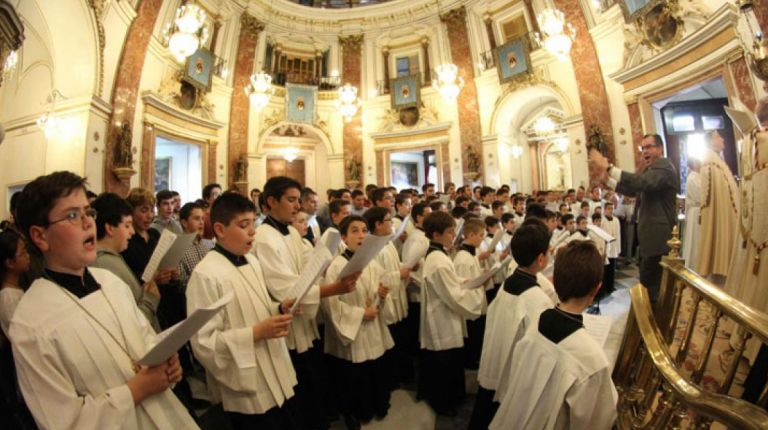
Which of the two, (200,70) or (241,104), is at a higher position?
(200,70)

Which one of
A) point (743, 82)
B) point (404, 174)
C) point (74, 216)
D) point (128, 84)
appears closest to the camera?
point (74, 216)

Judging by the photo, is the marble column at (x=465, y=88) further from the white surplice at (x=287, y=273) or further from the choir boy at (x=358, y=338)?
the white surplice at (x=287, y=273)

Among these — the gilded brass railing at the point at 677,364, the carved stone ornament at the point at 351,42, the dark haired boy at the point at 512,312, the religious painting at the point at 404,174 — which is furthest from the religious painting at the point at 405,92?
the dark haired boy at the point at 512,312

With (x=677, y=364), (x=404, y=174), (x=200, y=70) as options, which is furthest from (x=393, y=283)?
(x=404, y=174)

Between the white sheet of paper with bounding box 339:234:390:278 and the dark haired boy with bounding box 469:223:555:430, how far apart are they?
84 cm

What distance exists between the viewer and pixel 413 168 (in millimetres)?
20734

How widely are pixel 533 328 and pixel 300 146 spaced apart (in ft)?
50.6

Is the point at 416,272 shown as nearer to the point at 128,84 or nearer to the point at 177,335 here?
the point at 177,335

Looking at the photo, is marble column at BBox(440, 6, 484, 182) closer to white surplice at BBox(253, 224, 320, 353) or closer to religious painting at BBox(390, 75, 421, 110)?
religious painting at BBox(390, 75, 421, 110)

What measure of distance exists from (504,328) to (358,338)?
3.53ft

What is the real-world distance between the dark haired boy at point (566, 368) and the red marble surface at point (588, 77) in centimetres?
1023

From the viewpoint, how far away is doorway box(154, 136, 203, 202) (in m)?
13.1

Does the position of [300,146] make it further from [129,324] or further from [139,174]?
[129,324]

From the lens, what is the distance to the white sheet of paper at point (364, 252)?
199 centimetres
